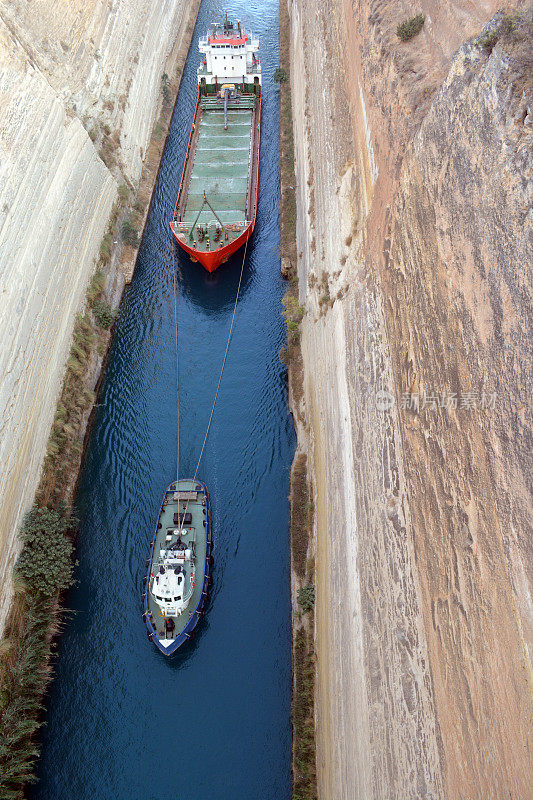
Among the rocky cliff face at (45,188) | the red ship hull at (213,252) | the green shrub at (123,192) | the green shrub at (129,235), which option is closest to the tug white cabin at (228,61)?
the rocky cliff face at (45,188)

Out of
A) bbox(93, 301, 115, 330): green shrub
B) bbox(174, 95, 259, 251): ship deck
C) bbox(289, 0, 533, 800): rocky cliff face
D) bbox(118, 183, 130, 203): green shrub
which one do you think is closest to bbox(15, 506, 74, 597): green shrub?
bbox(289, 0, 533, 800): rocky cliff face

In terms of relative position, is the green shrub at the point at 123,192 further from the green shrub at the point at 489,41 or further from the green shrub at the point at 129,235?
the green shrub at the point at 489,41

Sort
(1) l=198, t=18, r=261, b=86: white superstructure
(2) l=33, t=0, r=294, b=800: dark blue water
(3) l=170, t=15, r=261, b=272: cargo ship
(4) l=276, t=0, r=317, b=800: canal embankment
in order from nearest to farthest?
1. (4) l=276, t=0, r=317, b=800: canal embankment
2. (2) l=33, t=0, r=294, b=800: dark blue water
3. (3) l=170, t=15, r=261, b=272: cargo ship
4. (1) l=198, t=18, r=261, b=86: white superstructure

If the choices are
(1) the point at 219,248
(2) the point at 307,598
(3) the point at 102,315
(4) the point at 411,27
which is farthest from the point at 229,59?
(2) the point at 307,598

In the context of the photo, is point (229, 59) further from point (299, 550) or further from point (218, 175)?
point (299, 550)

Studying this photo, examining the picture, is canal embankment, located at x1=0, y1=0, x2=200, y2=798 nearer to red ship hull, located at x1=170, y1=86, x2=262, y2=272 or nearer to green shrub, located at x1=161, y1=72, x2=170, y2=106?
red ship hull, located at x1=170, y1=86, x2=262, y2=272

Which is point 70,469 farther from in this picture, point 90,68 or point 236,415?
point 90,68

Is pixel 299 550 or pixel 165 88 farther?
pixel 165 88

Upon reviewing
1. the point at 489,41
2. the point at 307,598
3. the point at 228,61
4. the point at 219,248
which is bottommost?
the point at 307,598
